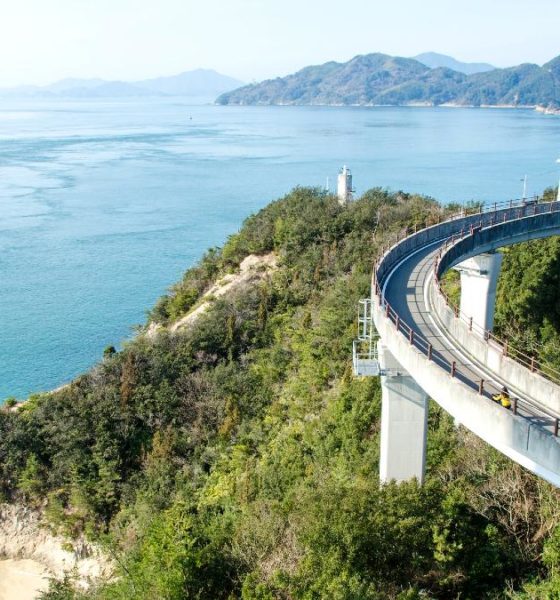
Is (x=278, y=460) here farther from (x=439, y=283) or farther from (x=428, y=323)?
(x=439, y=283)

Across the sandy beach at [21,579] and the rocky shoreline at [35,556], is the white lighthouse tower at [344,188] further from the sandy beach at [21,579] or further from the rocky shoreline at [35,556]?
the sandy beach at [21,579]

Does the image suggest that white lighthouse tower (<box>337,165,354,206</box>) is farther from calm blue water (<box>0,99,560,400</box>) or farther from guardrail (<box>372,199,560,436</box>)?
calm blue water (<box>0,99,560,400</box>)

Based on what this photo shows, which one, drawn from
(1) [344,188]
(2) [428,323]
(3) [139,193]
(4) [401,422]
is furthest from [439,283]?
(3) [139,193]

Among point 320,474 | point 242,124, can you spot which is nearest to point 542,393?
point 320,474

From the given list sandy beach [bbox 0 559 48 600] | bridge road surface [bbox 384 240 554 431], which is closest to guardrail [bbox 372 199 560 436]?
bridge road surface [bbox 384 240 554 431]

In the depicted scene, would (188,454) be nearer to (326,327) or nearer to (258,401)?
(258,401)
